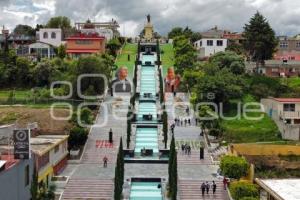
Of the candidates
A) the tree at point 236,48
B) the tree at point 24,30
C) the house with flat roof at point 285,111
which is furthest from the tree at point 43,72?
the tree at point 24,30

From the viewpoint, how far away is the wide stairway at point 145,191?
39.9 meters

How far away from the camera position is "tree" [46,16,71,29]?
12289 cm

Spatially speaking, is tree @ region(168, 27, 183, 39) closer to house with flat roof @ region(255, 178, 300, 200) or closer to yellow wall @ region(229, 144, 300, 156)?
yellow wall @ region(229, 144, 300, 156)

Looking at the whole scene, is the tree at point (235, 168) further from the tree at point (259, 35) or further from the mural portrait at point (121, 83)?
the tree at point (259, 35)

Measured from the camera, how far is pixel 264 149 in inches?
1881

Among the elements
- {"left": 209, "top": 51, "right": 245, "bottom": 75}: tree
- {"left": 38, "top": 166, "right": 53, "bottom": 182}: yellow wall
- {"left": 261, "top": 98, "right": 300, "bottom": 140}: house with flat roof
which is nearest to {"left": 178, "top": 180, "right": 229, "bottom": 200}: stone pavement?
{"left": 38, "top": 166, "right": 53, "bottom": 182}: yellow wall

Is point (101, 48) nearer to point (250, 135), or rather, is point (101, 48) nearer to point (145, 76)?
point (145, 76)

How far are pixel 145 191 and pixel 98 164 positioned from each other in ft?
21.4

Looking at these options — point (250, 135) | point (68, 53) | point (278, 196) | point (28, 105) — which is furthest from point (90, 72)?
point (278, 196)

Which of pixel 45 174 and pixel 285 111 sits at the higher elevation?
pixel 285 111

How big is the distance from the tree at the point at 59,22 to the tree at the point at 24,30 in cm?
365

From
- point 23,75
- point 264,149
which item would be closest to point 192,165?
point 264,149

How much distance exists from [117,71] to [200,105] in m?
21.8

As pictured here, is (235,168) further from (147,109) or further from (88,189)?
(147,109)
